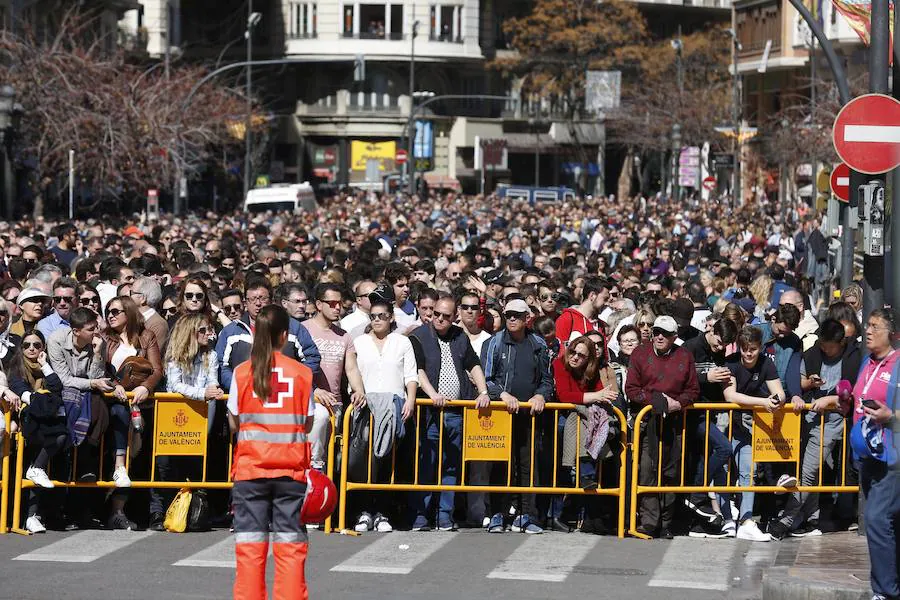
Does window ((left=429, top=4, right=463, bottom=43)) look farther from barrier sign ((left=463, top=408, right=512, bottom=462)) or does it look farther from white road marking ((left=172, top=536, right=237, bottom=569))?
white road marking ((left=172, top=536, right=237, bottom=569))

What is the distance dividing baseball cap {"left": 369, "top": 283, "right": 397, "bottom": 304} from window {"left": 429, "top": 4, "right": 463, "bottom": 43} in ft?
264

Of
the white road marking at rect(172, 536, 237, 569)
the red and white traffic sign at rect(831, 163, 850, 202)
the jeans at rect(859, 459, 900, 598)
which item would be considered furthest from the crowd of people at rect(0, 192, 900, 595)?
the red and white traffic sign at rect(831, 163, 850, 202)

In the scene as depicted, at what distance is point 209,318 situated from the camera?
12.9 m

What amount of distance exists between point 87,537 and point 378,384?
2132mm

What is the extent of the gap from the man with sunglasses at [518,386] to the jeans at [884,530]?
3.20 m

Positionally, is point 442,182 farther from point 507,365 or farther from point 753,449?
point 753,449

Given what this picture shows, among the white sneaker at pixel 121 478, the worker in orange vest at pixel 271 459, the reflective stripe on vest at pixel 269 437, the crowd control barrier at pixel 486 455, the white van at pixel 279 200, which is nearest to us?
the worker in orange vest at pixel 271 459

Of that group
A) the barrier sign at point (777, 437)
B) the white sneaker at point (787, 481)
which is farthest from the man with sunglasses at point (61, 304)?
the white sneaker at point (787, 481)

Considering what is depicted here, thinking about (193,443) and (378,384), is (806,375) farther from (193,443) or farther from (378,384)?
(193,443)

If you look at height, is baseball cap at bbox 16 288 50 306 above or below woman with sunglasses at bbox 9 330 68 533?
above

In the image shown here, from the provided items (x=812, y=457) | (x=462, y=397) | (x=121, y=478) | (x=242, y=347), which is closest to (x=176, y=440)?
(x=121, y=478)

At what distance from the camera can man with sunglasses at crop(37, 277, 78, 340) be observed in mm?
13430

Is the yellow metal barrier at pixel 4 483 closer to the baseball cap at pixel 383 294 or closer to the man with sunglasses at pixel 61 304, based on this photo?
the man with sunglasses at pixel 61 304

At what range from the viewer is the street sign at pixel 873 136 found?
11727mm
